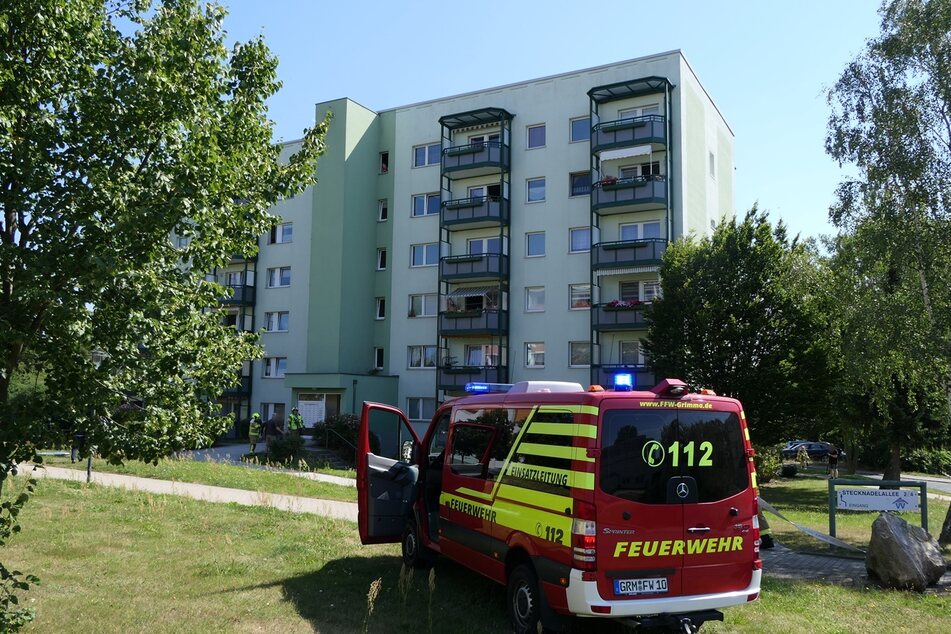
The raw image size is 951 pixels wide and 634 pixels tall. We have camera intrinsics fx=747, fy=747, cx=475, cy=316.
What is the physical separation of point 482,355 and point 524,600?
94.6ft

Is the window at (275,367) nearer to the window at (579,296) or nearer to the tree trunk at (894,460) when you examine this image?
the window at (579,296)

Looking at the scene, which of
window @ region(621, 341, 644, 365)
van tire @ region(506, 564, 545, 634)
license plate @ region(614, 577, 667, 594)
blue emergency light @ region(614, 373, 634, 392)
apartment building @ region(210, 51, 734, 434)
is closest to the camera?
license plate @ region(614, 577, 667, 594)

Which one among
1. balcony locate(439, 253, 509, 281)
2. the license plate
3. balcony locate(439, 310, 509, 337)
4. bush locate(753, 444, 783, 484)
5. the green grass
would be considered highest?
balcony locate(439, 253, 509, 281)

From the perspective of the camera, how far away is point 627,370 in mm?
30484

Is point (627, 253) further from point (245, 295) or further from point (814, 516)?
point (245, 295)

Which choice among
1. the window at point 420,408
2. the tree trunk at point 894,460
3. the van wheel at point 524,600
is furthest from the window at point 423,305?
the van wheel at point 524,600

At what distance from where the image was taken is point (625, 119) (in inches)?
1281

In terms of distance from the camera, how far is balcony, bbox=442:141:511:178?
35.5m

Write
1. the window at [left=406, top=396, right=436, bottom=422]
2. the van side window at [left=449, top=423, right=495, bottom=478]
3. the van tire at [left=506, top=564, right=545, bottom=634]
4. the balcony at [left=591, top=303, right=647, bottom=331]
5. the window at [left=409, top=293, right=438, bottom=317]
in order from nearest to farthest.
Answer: the van tire at [left=506, top=564, right=545, bottom=634], the van side window at [left=449, top=423, right=495, bottom=478], the balcony at [left=591, top=303, right=647, bottom=331], the window at [left=406, top=396, right=436, bottom=422], the window at [left=409, top=293, right=438, bottom=317]

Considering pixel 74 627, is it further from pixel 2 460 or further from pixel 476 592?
pixel 476 592

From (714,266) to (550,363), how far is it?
36.1 ft

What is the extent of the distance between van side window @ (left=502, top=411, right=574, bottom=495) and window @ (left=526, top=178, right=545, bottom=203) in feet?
95.6

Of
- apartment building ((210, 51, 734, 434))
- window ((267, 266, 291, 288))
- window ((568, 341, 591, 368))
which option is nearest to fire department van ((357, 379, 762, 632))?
apartment building ((210, 51, 734, 434))

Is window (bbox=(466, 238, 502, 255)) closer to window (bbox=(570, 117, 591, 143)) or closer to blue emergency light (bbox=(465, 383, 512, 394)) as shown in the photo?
window (bbox=(570, 117, 591, 143))
